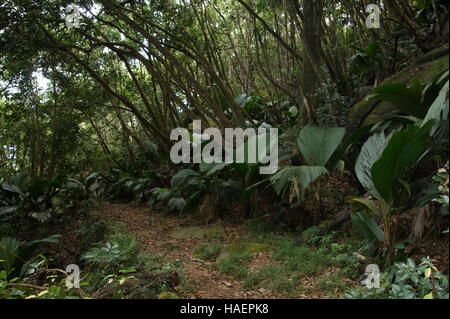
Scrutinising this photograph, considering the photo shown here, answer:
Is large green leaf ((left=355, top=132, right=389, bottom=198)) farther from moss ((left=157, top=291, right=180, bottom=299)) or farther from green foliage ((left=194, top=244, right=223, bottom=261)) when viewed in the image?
green foliage ((left=194, top=244, right=223, bottom=261))

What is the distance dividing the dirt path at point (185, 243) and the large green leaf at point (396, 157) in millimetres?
1121

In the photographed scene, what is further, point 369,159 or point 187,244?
point 187,244

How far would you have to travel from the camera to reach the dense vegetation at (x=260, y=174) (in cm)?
250

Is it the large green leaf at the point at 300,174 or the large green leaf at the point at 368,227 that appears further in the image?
the large green leaf at the point at 300,174

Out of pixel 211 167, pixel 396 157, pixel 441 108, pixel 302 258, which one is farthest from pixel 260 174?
pixel 441 108

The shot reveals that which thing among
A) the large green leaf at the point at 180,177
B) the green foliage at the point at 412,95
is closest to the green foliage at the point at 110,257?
the large green leaf at the point at 180,177

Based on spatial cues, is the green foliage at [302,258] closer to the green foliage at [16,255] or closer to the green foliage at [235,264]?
the green foliage at [235,264]

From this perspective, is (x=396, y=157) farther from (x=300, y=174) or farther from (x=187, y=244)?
(x=187, y=244)

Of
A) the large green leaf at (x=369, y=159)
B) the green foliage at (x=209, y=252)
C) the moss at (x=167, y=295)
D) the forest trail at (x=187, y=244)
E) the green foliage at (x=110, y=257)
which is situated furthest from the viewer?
the green foliage at (x=209, y=252)

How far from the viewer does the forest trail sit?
9.13ft

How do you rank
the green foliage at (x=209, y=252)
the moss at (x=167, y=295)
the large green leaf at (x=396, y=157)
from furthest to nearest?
the green foliage at (x=209, y=252) → the moss at (x=167, y=295) → the large green leaf at (x=396, y=157)

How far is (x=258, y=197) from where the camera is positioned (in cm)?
487

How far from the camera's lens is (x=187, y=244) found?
4383 mm

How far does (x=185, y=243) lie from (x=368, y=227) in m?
2.53
